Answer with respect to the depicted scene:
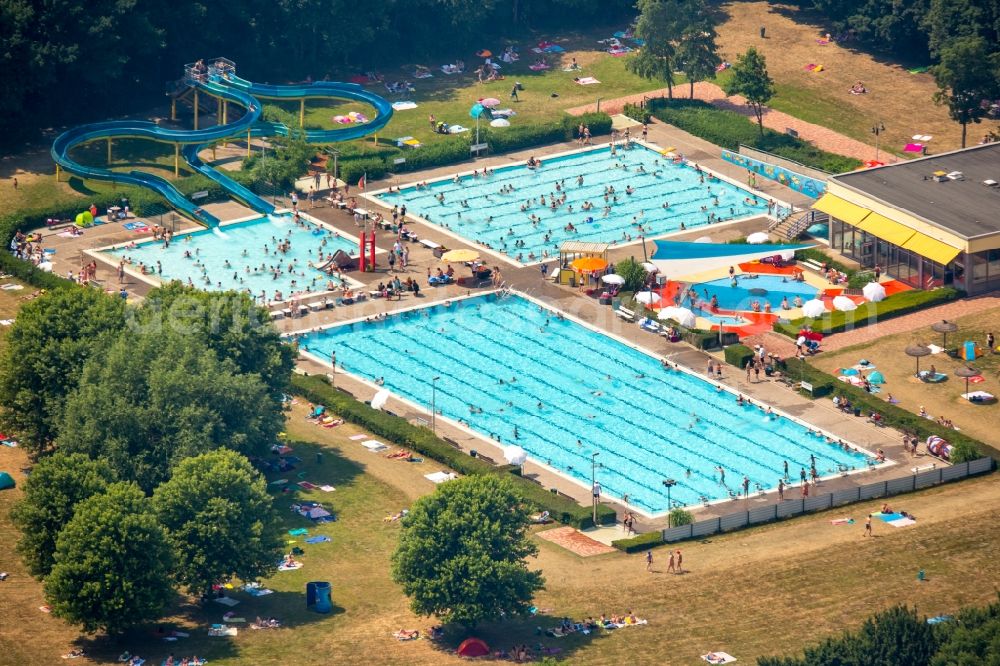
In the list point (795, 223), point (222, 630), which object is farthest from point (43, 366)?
point (795, 223)

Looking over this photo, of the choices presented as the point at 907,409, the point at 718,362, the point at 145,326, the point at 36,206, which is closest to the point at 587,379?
the point at 718,362

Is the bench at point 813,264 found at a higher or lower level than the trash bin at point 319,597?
higher

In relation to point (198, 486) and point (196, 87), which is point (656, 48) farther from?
point (198, 486)

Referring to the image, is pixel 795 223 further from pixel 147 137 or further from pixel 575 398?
pixel 147 137

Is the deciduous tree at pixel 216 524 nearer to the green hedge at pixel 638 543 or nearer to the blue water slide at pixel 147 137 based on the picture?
the green hedge at pixel 638 543

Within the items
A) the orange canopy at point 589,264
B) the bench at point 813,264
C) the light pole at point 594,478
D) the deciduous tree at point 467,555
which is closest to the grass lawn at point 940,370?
the bench at point 813,264
